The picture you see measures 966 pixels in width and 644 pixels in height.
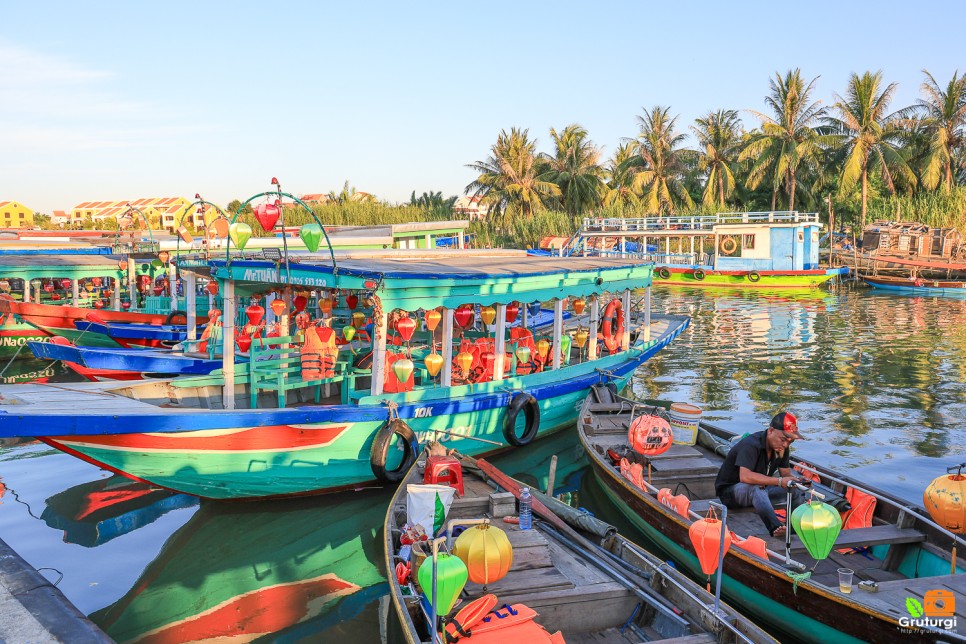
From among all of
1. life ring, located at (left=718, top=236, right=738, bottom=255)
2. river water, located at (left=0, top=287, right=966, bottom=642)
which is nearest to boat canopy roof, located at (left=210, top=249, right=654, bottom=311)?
river water, located at (left=0, top=287, right=966, bottom=642)

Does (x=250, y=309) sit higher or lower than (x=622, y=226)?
lower

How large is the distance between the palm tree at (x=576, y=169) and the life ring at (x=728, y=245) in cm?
1184

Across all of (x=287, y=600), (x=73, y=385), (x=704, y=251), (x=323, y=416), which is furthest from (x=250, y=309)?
(x=704, y=251)

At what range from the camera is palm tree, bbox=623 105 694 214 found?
159ft

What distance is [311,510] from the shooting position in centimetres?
973

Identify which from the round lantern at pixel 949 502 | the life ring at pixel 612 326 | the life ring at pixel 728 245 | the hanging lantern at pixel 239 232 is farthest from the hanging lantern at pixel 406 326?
the life ring at pixel 728 245

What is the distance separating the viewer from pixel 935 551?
6.48m

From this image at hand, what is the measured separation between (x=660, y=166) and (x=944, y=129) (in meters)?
16.2

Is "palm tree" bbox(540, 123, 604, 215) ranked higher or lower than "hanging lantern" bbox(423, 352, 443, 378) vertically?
higher

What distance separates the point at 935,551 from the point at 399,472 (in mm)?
6054

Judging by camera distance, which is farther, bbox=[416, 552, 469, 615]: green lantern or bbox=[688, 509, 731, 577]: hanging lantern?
bbox=[688, 509, 731, 577]: hanging lantern

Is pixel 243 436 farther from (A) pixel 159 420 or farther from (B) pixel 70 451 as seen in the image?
(B) pixel 70 451

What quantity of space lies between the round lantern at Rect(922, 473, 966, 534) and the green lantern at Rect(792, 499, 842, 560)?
54.9 inches

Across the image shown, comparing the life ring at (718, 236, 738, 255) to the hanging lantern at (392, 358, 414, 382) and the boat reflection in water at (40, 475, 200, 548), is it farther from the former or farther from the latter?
the boat reflection in water at (40, 475, 200, 548)
